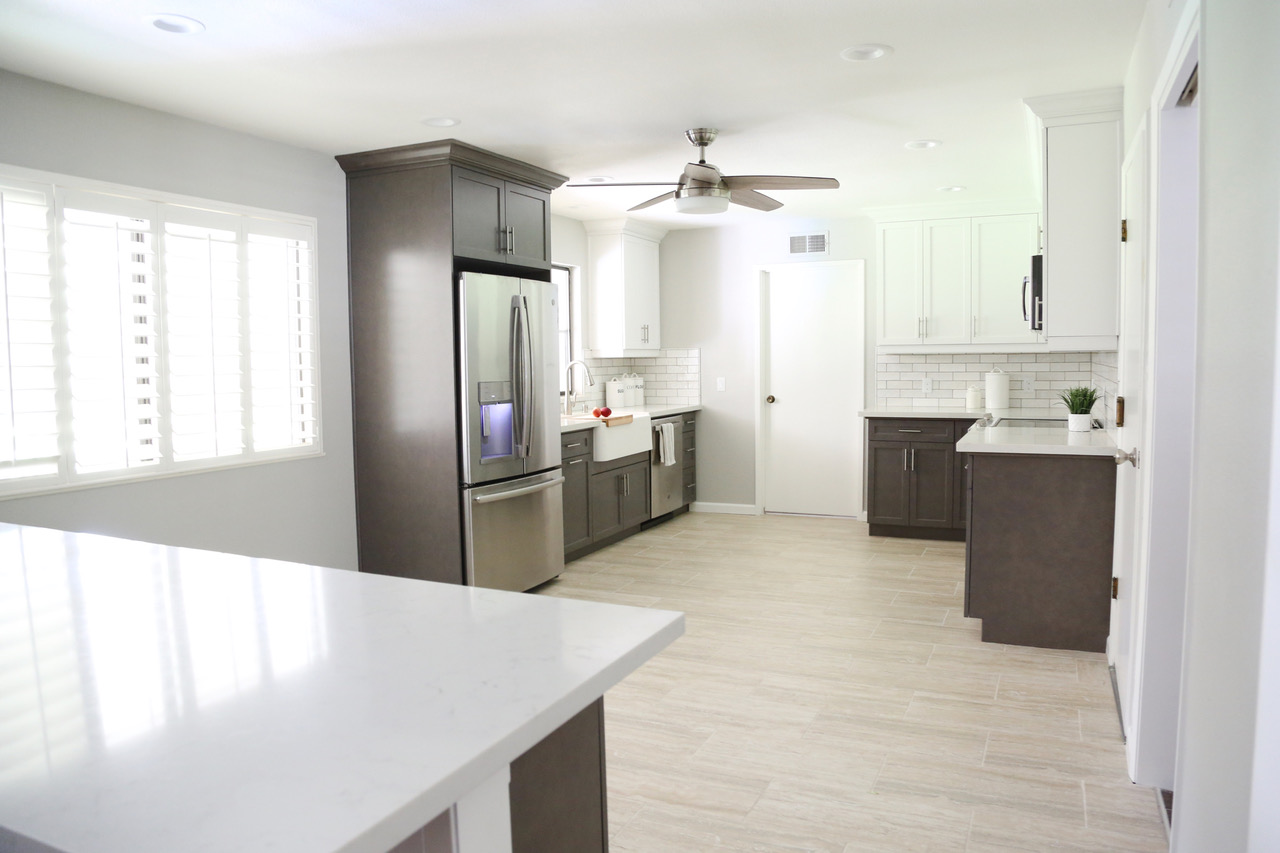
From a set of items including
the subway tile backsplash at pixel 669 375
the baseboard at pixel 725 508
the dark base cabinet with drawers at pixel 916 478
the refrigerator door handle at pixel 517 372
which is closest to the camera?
the refrigerator door handle at pixel 517 372

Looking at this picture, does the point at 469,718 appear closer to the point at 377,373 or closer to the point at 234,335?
the point at 234,335

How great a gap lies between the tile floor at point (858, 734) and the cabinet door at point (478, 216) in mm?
1904

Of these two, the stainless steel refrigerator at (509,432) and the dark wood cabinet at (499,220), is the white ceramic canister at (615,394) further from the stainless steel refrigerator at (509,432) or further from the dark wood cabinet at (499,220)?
the dark wood cabinet at (499,220)

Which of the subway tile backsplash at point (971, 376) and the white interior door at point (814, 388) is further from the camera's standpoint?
the white interior door at point (814, 388)

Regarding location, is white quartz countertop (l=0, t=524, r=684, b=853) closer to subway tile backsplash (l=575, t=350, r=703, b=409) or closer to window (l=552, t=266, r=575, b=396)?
window (l=552, t=266, r=575, b=396)

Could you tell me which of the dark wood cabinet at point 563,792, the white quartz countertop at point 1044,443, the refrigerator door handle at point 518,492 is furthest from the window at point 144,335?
the white quartz countertop at point 1044,443

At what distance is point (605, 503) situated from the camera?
6.11 meters

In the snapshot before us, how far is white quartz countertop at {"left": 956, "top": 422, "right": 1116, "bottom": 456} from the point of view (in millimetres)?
3670

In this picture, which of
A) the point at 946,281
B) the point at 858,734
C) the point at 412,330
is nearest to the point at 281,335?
the point at 412,330

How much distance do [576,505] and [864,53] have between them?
11.2 feet

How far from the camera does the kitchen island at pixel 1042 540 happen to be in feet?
12.2

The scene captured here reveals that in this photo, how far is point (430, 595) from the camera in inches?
57.9

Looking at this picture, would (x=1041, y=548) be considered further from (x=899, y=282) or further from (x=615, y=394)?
(x=615, y=394)

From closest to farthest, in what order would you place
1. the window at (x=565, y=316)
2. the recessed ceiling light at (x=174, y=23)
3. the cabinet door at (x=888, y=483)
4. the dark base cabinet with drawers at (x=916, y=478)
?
the recessed ceiling light at (x=174, y=23) → the dark base cabinet with drawers at (x=916, y=478) → the cabinet door at (x=888, y=483) → the window at (x=565, y=316)
